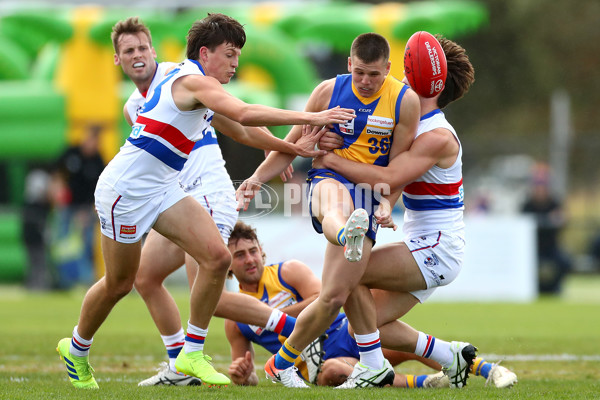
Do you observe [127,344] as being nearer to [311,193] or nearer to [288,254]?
[311,193]

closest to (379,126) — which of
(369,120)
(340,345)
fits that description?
(369,120)

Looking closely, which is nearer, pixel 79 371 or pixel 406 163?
pixel 406 163

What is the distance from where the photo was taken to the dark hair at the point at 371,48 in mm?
A: 5625

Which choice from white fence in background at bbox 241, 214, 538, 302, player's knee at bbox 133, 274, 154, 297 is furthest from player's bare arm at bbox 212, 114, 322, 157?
white fence in background at bbox 241, 214, 538, 302

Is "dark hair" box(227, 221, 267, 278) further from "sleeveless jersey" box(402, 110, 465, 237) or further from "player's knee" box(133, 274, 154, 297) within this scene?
"sleeveless jersey" box(402, 110, 465, 237)

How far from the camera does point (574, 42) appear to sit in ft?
115

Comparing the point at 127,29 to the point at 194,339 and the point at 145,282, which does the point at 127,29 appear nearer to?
the point at 145,282

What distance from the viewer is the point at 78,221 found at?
1644 centimetres

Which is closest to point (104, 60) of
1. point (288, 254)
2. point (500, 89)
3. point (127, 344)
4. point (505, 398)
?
point (288, 254)

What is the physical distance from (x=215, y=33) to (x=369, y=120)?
108 cm

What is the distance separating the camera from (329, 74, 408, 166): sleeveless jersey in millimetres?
5812

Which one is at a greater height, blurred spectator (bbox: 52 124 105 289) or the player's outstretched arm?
the player's outstretched arm

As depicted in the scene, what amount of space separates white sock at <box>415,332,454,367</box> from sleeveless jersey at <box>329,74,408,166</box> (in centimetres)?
118

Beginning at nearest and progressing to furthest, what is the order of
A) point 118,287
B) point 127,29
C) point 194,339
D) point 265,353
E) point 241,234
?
point 118,287 < point 194,339 < point 127,29 < point 241,234 < point 265,353
